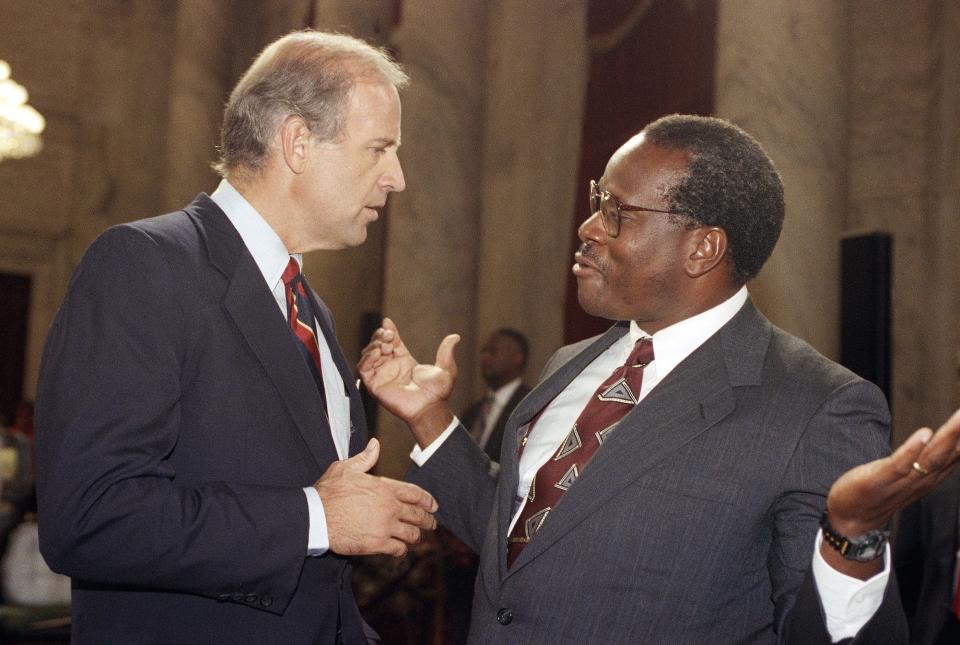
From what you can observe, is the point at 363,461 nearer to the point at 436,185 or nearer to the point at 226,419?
the point at 226,419

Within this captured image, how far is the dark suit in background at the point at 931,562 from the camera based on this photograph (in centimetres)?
380

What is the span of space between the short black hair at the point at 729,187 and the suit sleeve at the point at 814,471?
529mm

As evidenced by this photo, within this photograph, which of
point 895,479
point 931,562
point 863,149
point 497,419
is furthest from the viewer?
point 497,419

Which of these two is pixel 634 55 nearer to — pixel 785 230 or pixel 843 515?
pixel 785 230

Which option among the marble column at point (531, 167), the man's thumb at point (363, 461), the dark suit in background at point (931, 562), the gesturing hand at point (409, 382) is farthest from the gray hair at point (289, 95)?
the marble column at point (531, 167)

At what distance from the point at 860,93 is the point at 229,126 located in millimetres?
5063

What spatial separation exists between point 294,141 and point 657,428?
42.7 inches

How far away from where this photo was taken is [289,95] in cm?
239

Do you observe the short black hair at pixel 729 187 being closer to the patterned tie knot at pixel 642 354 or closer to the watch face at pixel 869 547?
the patterned tie knot at pixel 642 354

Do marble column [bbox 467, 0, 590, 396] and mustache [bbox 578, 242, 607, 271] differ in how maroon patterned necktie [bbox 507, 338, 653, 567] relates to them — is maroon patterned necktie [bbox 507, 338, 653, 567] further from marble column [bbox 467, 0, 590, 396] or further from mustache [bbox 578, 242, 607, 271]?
marble column [bbox 467, 0, 590, 396]

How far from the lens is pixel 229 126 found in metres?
2.44

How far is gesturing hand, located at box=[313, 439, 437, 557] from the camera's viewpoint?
1996mm

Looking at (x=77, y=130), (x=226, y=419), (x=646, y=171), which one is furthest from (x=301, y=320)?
(x=77, y=130)

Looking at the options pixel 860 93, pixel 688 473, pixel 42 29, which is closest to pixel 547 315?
pixel 860 93
